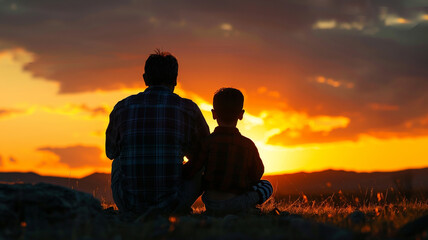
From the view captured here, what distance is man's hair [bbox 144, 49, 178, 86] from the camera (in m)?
6.04

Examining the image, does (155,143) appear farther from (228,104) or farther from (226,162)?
(228,104)

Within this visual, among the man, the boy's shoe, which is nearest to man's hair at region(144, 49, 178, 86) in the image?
the man

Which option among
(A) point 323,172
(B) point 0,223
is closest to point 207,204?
(B) point 0,223

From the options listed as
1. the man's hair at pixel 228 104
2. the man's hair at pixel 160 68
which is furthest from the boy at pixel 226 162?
the man's hair at pixel 160 68

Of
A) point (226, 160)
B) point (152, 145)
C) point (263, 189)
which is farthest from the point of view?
point (263, 189)

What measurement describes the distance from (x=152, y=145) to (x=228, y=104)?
1185mm

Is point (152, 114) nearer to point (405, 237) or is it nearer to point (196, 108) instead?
point (196, 108)

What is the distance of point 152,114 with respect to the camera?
5.86 m

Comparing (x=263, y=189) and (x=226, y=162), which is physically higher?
(x=226, y=162)

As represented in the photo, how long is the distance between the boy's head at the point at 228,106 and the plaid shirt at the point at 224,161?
0.13 metres

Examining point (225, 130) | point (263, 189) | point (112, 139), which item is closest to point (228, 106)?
point (225, 130)

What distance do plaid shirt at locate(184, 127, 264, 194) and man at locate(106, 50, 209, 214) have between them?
198 mm

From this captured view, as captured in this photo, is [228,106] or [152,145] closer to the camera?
[152,145]

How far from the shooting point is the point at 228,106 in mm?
6074
